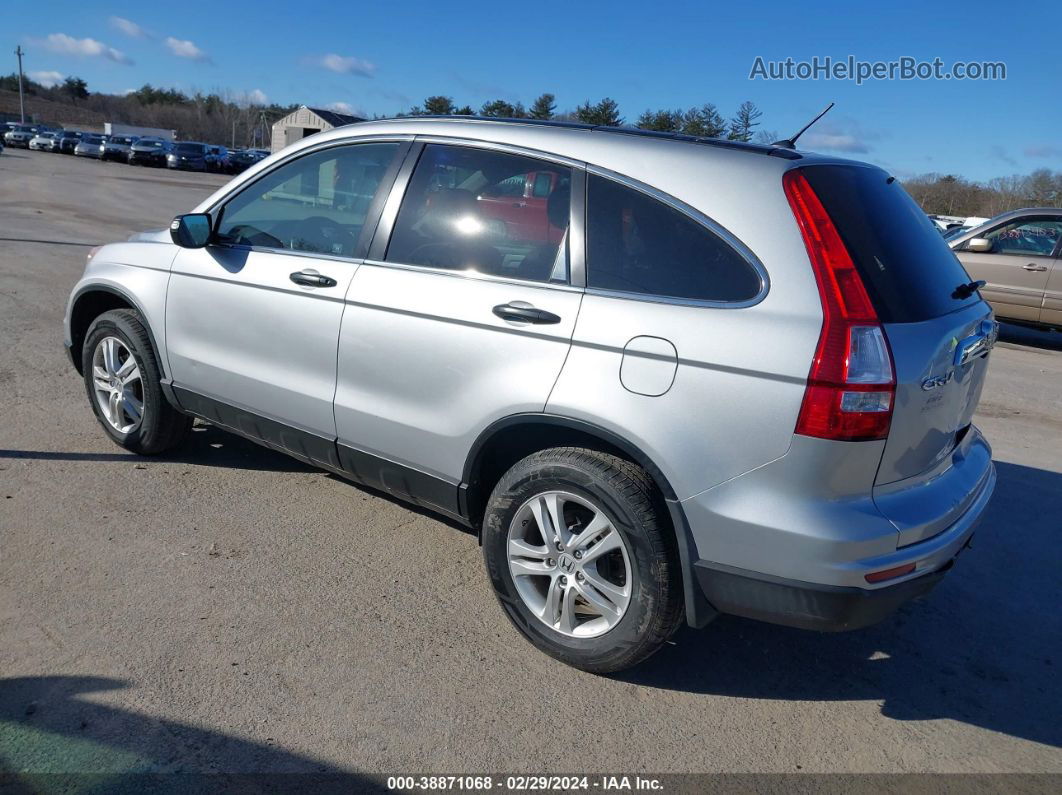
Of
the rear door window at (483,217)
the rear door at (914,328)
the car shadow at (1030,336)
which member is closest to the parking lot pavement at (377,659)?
Answer: the rear door at (914,328)

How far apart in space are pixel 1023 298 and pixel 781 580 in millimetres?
9955

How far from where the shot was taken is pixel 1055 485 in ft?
17.9

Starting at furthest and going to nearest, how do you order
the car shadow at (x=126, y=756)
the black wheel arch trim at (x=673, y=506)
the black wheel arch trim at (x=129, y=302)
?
Answer: the black wheel arch trim at (x=129, y=302) → the black wheel arch trim at (x=673, y=506) → the car shadow at (x=126, y=756)

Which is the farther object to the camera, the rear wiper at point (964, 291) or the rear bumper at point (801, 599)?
the rear wiper at point (964, 291)

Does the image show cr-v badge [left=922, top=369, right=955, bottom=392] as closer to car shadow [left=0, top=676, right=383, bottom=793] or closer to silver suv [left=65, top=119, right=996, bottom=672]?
silver suv [left=65, top=119, right=996, bottom=672]

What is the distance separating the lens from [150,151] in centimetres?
4850

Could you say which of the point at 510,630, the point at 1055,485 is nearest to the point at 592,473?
the point at 510,630

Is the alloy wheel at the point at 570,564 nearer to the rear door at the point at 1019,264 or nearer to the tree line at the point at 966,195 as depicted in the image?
the rear door at the point at 1019,264

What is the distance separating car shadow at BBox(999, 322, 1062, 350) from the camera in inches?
443

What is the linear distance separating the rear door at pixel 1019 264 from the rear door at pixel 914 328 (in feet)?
28.4

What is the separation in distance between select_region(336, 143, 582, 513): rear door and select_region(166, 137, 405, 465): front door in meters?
0.16

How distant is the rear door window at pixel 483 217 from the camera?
3.23 metres

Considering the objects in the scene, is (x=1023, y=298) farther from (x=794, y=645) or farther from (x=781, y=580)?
(x=781, y=580)

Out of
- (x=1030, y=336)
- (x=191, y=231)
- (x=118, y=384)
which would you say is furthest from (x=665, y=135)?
(x=1030, y=336)
